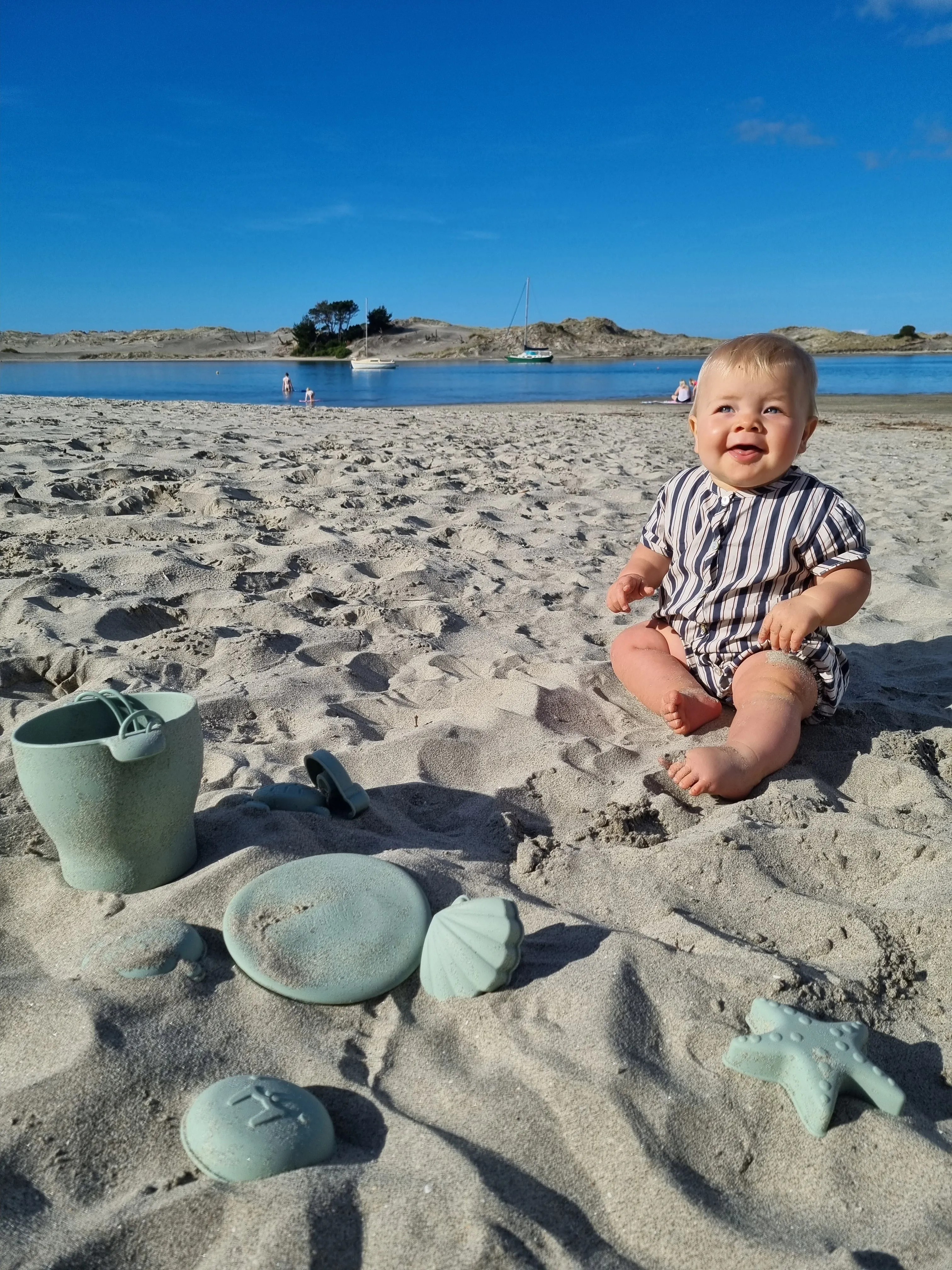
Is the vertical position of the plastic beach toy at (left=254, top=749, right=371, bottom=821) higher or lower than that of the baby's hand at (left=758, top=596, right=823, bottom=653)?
lower

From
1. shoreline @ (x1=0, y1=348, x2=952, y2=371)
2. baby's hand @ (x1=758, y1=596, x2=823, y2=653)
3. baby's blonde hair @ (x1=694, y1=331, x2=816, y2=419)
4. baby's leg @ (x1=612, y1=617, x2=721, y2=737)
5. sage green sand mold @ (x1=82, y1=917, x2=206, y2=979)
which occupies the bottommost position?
sage green sand mold @ (x1=82, y1=917, x2=206, y2=979)

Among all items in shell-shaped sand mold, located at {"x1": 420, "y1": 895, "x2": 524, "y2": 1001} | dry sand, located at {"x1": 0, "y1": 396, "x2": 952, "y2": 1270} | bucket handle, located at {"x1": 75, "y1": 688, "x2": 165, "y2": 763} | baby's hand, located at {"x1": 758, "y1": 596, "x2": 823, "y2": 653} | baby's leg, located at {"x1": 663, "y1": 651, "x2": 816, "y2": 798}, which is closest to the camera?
dry sand, located at {"x1": 0, "y1": 396, "x2": 952, "y2": 1270}

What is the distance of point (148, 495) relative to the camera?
486 cm

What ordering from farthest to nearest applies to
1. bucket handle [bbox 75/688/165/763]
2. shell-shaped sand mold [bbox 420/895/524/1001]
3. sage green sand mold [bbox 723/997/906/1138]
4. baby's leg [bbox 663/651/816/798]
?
baby's leg [bbox 663/651/816/798] → bucket handle [bbox 75/688/165/763] → shell-shaped sand mold [bbox 420/895/524/1001] → sage green sand mold [bbox 723/997/906/1138]

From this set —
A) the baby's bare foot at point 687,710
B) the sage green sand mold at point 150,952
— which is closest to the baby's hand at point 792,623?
the baby's bare foot at point 687,710

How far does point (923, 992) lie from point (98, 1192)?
1.32m

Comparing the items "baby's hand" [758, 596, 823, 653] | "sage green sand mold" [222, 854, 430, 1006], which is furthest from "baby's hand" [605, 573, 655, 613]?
"sage green sand mold" [222, 854, 430, 1006]

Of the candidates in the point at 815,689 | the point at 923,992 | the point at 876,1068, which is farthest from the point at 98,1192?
the point at 815,689

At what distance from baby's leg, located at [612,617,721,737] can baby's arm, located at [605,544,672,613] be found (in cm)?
12

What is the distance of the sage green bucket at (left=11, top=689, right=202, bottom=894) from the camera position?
153 cm

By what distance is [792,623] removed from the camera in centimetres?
229

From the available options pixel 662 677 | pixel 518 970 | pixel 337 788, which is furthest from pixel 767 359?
pixel 518 970

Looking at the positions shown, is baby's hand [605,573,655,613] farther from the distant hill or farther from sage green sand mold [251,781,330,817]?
the distant hill

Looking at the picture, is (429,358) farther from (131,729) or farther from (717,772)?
(131,729)
